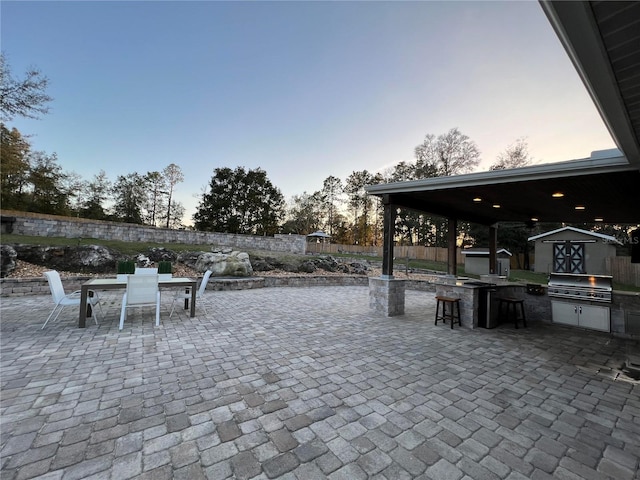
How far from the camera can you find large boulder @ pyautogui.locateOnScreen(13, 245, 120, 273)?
770cm

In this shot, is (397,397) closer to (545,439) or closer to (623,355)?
(545,439)

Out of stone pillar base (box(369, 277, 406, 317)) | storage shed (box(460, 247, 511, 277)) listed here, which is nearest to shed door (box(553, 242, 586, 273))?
storage shed (box(460, 247, 511, 277))

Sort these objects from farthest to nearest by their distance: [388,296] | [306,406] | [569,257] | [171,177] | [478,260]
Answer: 1. [171,177]
2. [478,260]
3. [569,257]
4. [388,296]
5. [306,406]

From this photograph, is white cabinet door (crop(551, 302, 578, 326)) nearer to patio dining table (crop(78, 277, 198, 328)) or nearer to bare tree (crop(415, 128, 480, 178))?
patio dining table (crop(78, 277, 198, 328))

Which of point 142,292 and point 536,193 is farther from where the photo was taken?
point 536,193

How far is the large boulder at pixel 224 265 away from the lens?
9.60 metres

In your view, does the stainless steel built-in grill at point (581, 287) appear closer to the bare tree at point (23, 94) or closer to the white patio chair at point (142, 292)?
the white patio chair at point (142, 292)

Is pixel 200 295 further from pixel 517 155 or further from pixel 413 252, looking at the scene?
pixel 517 155

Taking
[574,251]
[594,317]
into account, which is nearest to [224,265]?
[594,317]

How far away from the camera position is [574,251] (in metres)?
8.63

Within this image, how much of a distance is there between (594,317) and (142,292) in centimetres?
846

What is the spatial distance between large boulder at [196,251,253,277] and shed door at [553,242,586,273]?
36.9 feet

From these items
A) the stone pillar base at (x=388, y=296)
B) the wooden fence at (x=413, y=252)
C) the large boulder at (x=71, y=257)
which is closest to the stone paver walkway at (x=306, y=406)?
the stone pillar base at (x=388, y=296)

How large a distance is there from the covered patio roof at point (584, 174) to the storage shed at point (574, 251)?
4.40ft
